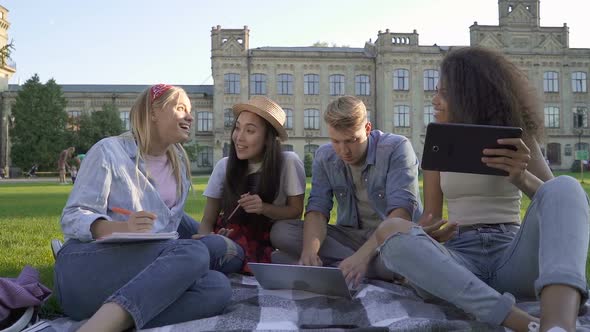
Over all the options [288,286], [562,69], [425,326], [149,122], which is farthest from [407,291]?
[562,69]

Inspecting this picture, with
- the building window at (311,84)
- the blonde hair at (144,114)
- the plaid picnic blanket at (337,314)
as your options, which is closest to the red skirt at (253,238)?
the plaid picnic blanket at (337,314)

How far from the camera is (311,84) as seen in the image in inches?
1601

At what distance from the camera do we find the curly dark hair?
2.64 metres

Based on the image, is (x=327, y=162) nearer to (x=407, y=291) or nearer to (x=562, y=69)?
(x=407, y=291)

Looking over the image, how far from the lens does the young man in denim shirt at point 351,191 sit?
10.6 feet

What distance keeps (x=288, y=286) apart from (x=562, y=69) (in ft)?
141

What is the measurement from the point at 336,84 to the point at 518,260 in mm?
38933

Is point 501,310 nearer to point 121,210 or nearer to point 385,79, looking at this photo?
point 121,210

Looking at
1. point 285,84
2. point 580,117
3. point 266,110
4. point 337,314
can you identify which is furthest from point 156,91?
point 580,117

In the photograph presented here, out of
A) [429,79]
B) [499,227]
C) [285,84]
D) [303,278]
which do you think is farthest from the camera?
[285,84]

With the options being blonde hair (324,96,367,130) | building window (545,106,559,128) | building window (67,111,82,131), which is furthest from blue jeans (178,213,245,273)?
building window (545,106,559,128)

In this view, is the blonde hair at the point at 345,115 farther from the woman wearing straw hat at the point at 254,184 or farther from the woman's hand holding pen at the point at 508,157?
the woman's hand holding pen at the point at 508,157

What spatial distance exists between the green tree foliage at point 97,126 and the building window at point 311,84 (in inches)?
506

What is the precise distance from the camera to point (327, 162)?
3.58 m
